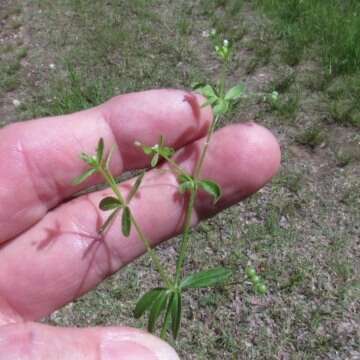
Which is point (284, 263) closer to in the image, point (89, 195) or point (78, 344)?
point (89, 195)

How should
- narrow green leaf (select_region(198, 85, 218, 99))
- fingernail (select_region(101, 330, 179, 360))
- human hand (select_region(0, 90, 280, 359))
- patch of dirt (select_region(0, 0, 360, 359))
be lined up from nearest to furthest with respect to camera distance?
1. fingernail (select_region(101, 330, 179, 360))
2. narrow green leaf (select_region(198, 85, 218, 99))
3. human hand (select_region(0, 90, 280, 359))
4. patch of dirt (select_region(0, 0, 360, 359))

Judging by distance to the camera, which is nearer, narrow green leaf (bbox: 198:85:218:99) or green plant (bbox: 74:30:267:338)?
green plant (bbox: 74:30:267:338)

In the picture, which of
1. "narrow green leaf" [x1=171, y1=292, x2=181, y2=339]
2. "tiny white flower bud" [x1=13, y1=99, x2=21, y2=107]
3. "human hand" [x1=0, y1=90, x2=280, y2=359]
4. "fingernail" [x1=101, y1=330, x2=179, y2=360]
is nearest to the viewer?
"fingernail" [x1=101, y1=330, x2=179, y2=360]

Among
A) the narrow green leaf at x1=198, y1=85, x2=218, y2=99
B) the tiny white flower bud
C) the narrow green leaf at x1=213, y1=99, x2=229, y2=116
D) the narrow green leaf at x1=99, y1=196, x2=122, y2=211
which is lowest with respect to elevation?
the tiny white flower bud

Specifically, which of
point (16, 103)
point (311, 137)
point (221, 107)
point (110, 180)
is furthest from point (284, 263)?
point (16, 103)

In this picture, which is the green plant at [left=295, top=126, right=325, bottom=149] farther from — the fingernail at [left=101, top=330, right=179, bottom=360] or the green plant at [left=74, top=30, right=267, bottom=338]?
the fingernail at [left=101, top=330, right=179, bottom=360]

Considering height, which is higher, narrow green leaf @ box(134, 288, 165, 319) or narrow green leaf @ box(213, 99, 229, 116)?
narrow green leaf @ box(213, 99, 229, 116)

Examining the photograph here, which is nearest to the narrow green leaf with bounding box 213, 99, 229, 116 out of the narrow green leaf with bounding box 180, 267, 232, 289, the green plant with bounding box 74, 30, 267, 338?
the green plant with bounding box 74, 30, 267, 338
